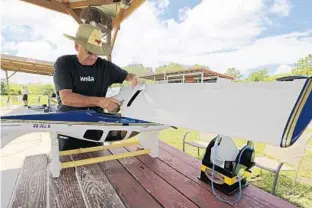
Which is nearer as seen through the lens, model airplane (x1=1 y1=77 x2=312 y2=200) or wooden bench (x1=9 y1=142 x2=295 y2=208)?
model airplane (x1=1 y1=77 x2=312 y2=200)

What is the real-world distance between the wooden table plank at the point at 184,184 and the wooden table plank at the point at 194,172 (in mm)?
59

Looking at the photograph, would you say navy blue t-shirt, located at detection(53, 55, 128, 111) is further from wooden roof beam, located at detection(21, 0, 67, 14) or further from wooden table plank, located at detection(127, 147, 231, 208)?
wooden roof beam, located at detection(21, 0, 67, 14)

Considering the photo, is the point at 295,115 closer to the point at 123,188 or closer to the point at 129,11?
the point at 123,188

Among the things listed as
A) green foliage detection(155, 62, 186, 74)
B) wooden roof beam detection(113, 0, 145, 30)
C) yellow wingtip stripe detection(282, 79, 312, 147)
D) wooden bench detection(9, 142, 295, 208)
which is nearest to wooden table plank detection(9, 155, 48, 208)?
wooden bench detection(9, 142, 295, 208)

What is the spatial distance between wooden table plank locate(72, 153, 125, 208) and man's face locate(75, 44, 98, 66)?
31.7 inches

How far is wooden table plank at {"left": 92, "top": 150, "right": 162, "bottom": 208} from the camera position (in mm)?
1014

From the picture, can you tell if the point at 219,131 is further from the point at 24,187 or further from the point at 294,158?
the point at 294,158

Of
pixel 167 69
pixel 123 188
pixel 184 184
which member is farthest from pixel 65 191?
pixel 167 69

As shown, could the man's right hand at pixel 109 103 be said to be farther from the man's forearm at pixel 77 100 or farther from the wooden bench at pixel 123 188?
the wooden bench at pixel 123 188

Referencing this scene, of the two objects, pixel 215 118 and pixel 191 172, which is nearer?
pixel 215 118

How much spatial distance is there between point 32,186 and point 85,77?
82cm

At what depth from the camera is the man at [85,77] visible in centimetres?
136

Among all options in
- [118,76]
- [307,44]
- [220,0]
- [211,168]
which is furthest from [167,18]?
[211,168]

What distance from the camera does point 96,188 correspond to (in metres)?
1.16
